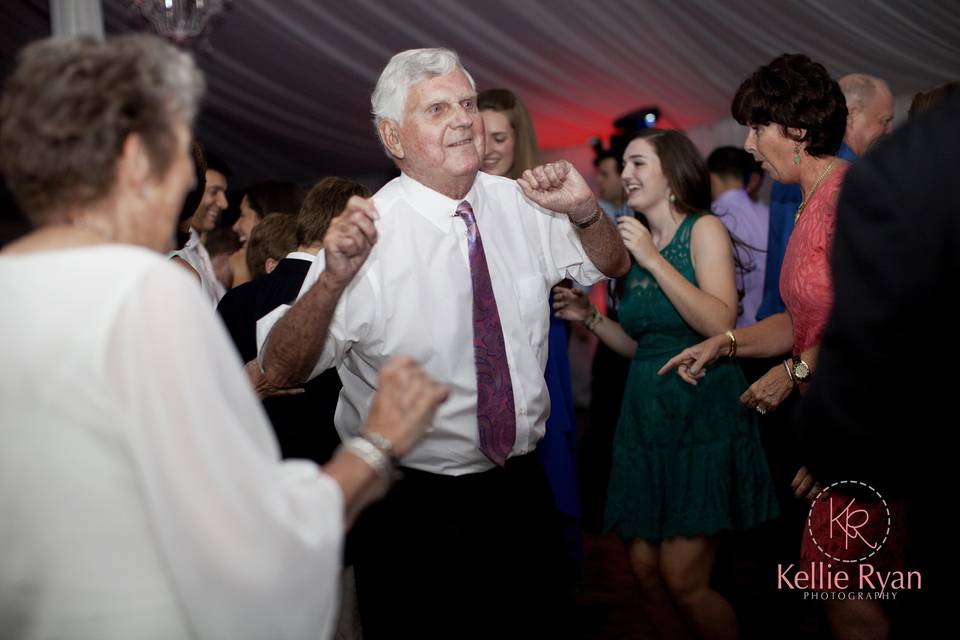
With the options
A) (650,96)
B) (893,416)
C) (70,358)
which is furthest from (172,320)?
(650,96)

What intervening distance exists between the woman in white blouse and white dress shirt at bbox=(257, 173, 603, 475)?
2.76 feet

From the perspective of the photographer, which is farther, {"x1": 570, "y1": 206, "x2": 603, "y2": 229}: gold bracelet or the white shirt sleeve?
the white shirt sleeve

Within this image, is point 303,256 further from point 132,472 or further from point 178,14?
point 178,14

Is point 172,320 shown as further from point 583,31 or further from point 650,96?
point 650,96

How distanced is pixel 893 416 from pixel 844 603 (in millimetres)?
1190

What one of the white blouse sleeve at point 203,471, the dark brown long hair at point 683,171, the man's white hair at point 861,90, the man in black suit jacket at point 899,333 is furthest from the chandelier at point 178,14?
the man in black suit jacket at point 899,333

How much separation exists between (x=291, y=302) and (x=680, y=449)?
118 cm

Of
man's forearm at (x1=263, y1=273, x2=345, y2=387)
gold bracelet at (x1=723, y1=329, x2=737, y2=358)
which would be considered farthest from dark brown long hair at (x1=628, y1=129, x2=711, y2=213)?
man's forearm at (x1=263, y1=273, x2=345, y2=387)

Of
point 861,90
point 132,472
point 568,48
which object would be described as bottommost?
point 132,472

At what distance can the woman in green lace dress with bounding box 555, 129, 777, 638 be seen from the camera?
2506mm

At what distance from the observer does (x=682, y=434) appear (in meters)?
2.59

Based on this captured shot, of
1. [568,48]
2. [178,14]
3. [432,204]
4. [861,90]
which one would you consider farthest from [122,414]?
[568,48]

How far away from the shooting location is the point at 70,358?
3.14ft

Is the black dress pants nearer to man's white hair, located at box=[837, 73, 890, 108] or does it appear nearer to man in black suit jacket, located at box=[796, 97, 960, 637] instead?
man in black suit jacket, located at box=[796, 97, 960, 637]
